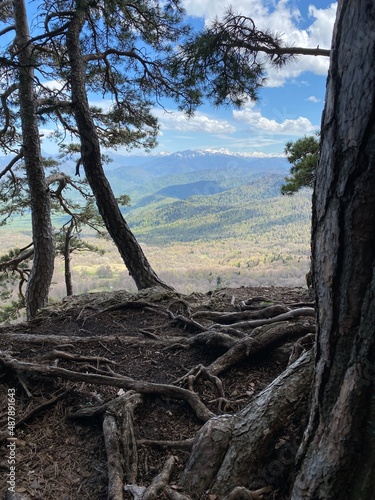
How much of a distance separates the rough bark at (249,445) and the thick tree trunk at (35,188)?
559 centimetres

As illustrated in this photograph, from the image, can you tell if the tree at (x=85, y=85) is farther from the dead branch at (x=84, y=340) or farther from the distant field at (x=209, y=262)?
the distant field at (x=209, y=262)

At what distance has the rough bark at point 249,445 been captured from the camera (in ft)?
5.26

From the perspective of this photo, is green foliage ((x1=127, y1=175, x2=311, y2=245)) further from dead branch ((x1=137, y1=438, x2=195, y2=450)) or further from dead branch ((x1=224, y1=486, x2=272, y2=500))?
dead branch ((x1=224, y1=486, x2=272, y2=500))

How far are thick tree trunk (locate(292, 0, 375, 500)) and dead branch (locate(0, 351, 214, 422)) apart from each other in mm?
1038

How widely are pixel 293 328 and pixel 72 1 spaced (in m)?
5.21

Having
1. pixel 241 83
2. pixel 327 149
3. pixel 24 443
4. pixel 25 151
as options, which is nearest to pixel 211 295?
pixel 241 83

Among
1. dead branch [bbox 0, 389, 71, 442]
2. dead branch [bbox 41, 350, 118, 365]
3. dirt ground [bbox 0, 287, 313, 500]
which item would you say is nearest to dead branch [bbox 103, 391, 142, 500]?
dirt ground [bbox 0, 287, 313, 500]

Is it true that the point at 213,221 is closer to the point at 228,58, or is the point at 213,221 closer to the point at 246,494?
the point at 228,58

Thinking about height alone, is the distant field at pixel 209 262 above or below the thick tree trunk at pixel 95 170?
below

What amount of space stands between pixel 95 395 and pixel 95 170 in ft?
12.6

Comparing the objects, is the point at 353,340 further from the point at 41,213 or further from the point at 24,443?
the point at 41,213

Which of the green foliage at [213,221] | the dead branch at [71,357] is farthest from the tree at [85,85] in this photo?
the green foliage at [213,221]

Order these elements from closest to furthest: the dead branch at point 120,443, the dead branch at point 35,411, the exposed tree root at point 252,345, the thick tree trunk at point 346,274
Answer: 1. the thick tree trunk at point 346,274
2. the dead branch at point 120,443
3. the dead branch at point 35,411
4. the exposed tree root at point 252,345

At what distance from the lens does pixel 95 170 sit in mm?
5453
